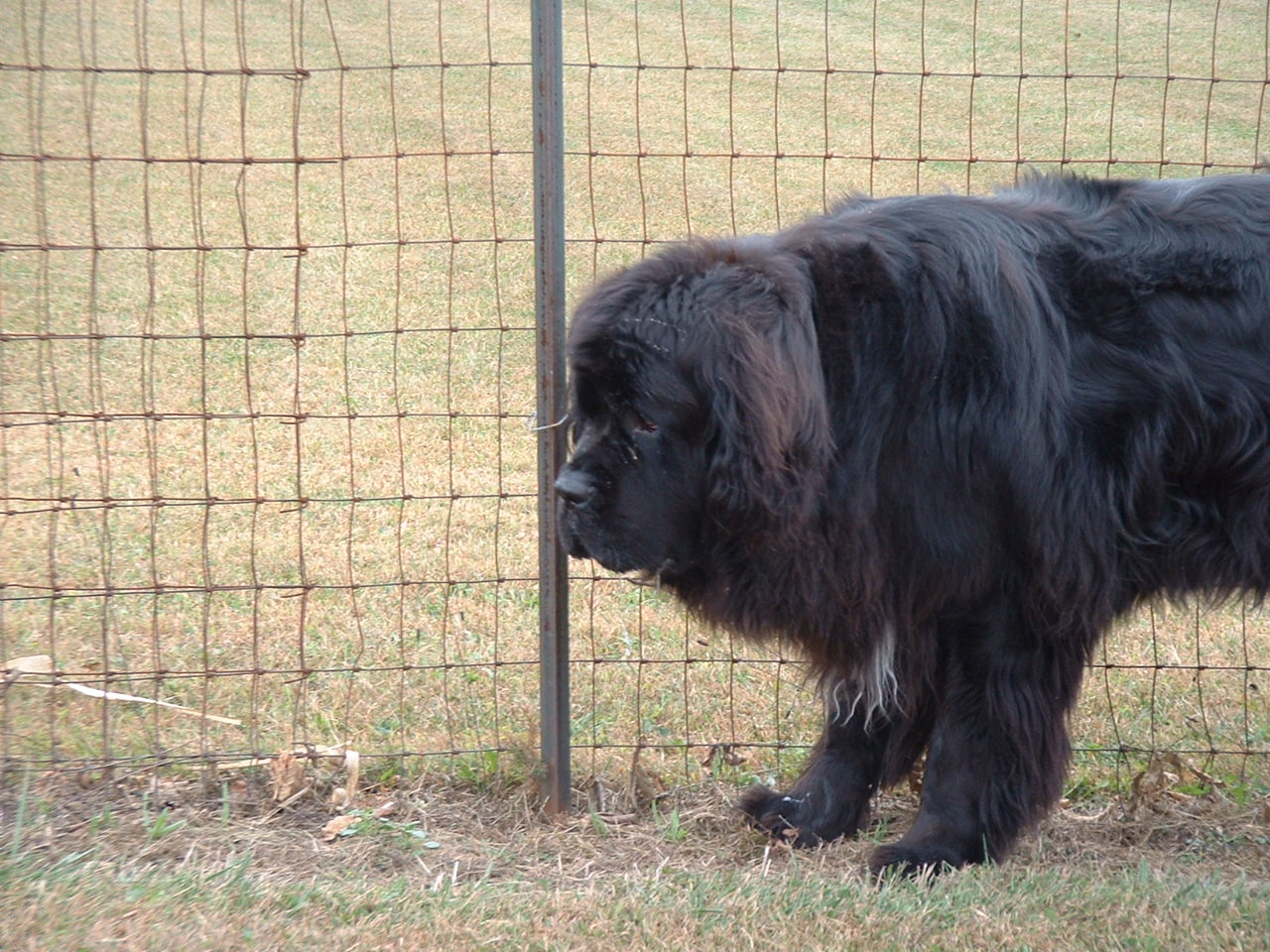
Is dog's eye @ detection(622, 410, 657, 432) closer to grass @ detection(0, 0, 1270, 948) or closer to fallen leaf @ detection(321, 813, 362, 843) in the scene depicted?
grass @ detection(0, 0, 1270, 948)

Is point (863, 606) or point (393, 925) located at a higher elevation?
point (863, 606)

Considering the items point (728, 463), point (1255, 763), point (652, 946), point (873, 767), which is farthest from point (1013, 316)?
point (1255, 763)

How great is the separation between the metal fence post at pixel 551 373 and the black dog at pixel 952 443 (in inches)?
14.0

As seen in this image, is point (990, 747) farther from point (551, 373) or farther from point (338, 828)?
point (338, 828)

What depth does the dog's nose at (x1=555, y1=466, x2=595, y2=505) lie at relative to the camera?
3322mm

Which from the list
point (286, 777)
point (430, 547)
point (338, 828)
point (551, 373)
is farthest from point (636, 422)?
point (430, 547)

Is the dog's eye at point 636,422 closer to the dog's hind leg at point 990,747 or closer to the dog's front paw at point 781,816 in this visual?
the dog's hind leg at point 990,747

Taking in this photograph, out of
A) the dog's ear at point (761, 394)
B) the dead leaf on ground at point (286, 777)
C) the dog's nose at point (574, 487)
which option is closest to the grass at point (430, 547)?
the dead leaf on ground at point (286, 777)

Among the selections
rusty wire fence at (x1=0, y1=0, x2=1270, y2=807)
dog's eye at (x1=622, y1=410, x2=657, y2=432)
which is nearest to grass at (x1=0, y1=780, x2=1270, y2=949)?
rusty wire fence at (x1=0, y1=0, x2=1270, y2=807)

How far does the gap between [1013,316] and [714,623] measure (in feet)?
3.87

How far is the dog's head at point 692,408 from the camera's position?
10.3ft

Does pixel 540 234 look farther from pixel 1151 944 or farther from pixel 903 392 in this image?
pixel 1151 944

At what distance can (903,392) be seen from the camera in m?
3.30

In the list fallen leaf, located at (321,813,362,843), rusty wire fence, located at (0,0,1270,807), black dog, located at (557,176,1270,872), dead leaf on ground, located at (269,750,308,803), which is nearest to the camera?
black dog, located at (557,176,1270,872)
